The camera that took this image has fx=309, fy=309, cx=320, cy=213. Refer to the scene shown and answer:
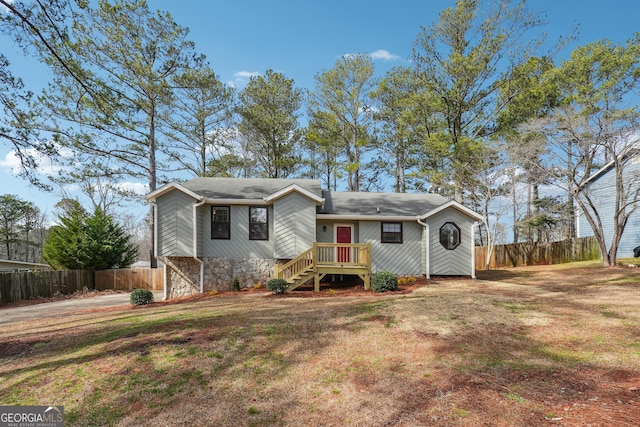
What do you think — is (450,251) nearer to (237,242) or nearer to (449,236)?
(449,236)

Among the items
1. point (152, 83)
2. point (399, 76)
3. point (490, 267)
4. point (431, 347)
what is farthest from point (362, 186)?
point (431, 347)

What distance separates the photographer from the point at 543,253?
20250 millimetres

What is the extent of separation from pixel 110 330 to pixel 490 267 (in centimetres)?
2037

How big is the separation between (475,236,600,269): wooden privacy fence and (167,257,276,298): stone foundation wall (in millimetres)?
14168

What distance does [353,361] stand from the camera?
16.9ft

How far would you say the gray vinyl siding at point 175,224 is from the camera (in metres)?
13.2

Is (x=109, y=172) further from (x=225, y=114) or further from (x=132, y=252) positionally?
(x=225, y=114)

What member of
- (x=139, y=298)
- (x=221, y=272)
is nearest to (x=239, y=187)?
(x=221, y=272)

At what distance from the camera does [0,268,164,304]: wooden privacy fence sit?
15.0 m

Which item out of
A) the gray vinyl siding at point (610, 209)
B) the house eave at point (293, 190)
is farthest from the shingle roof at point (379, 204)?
the gray vinyl siding at point (610, 209)

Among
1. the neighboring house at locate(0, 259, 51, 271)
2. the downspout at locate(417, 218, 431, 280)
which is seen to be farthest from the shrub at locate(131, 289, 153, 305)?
the neighboring house at locate(0, 259, 51, 271)

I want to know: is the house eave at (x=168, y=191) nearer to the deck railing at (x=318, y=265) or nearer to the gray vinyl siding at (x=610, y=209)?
the deck railing at (x=318, y=265)

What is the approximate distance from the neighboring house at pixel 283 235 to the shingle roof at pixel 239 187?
9cm

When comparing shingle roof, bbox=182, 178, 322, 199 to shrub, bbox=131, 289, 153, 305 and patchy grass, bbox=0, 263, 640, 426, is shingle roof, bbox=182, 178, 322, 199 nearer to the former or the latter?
shrub, bbox=131, 289, 153, 305
